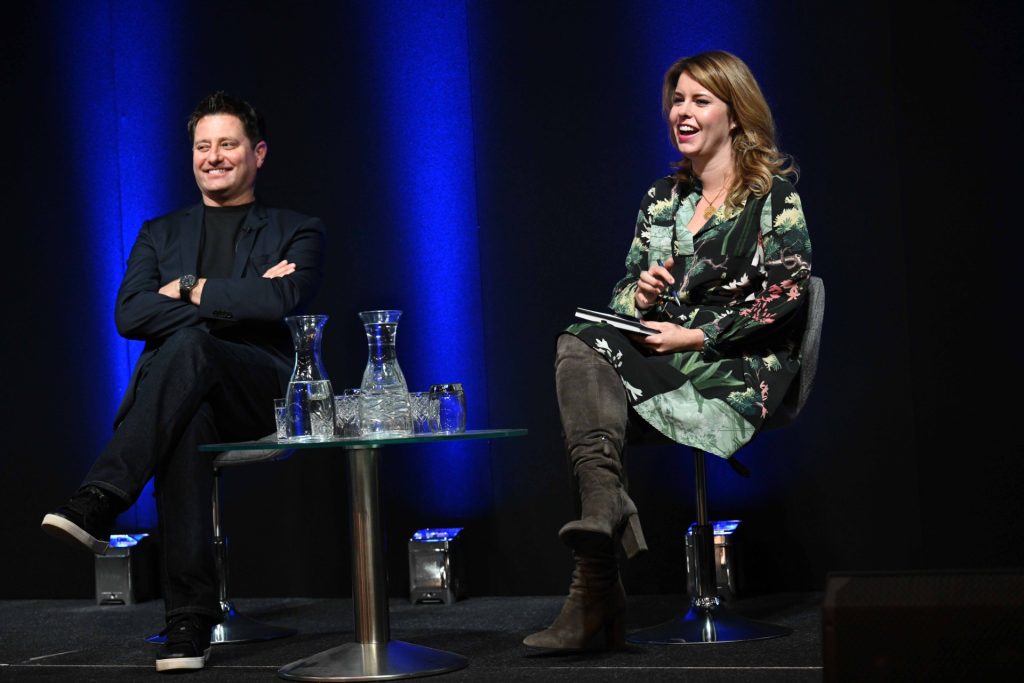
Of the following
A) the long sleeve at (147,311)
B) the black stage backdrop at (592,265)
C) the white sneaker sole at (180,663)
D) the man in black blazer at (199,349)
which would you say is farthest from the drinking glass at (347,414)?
the black stage backdrop at (592,265)

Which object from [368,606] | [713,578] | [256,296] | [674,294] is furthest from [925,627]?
[256,296]

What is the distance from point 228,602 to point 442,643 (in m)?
0.73

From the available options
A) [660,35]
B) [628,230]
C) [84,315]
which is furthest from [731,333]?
[84,315]

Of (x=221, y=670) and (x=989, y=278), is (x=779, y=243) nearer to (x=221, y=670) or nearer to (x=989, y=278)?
(x=989, y=278)

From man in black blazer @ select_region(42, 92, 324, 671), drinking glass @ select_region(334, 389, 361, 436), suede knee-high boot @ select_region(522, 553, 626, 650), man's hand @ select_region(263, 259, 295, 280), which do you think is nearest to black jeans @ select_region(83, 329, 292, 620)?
man in black blazer @ select_region(42, 92, 324, 671)

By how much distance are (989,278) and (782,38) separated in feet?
3.11

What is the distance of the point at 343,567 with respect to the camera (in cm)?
424

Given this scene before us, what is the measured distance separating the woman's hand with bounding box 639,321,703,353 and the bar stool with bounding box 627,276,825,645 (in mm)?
248

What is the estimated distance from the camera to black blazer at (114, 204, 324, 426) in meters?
3.42

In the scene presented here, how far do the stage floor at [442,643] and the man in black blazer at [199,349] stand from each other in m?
0.26

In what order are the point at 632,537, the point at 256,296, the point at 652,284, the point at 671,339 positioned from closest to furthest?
the point at 632,537
the point at 671,339
the point at 652,284
the point at 256,296

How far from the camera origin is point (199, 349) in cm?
297

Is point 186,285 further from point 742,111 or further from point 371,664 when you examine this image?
point 742,111

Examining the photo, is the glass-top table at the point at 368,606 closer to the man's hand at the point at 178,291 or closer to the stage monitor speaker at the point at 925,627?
the man's hand at the point at 178,291
